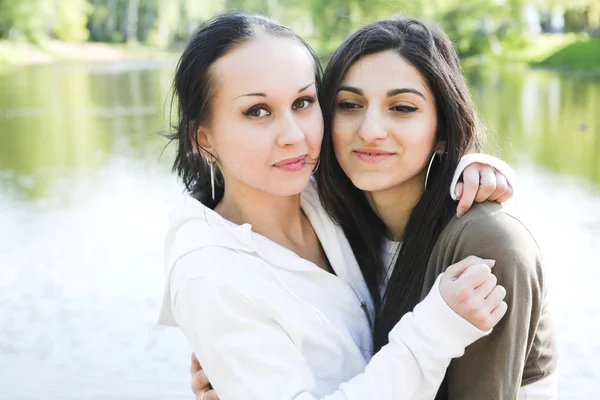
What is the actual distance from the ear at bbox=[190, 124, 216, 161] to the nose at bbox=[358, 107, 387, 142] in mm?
472

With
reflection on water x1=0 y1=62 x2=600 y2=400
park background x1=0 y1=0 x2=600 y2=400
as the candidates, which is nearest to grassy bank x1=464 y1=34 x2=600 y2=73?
park background x1=0 y1=0 x2=600 y2=400

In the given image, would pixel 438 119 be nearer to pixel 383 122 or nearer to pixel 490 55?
pixel 383 122

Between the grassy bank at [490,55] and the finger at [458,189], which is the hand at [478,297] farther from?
the grassy bank at [490,55]

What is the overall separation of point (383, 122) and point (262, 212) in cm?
49

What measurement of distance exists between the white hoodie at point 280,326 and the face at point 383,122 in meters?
0.37

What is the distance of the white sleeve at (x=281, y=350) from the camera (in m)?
1.84

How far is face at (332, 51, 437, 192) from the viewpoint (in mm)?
2309

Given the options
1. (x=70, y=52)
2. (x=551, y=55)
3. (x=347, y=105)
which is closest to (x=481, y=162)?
(x=347, y=105)

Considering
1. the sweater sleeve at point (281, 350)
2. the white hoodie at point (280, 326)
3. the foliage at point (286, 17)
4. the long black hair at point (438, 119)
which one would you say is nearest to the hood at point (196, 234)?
the white hoodie at point (280, 326)

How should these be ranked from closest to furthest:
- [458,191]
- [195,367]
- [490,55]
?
[458,191] → [195,367] → [490,55]

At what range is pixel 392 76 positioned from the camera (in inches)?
91.0

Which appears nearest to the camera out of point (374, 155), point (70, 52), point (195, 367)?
point (374, 155)

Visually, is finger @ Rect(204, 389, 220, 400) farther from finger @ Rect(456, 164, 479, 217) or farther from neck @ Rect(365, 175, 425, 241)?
finger @ Rect(456, 164, 479, 217)

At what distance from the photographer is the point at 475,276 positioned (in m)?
1.79
